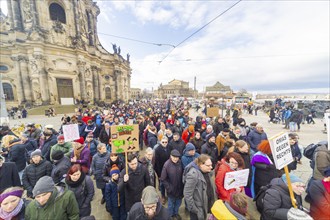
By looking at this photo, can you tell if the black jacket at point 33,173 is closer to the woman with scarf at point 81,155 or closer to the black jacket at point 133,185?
the woman with scarf at point 81,155

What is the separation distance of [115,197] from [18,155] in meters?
3.16

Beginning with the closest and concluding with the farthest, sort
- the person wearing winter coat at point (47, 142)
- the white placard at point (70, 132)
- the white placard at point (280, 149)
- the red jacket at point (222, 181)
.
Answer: the white placard at point (280, 149) → the red jacket at point (222, 181) → the person wearing winter coat at point (47, 142) → the white placard at point (70, 132)

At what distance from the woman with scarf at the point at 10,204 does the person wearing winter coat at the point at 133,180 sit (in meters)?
1.43

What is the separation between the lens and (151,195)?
202cm

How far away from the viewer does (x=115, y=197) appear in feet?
10.1

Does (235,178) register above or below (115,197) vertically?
above

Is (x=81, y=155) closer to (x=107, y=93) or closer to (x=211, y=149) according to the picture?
(x=211, y=149)

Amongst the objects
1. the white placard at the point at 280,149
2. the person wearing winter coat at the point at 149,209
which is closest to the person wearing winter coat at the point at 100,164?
the person wearing winter coat at the point at 149,209

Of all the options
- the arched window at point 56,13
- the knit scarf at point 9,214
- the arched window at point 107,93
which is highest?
the arched window at point 56,13

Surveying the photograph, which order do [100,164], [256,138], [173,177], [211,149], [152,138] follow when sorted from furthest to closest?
[152,138] → [256,138] → [211,149] → [100,164] → [173,177]

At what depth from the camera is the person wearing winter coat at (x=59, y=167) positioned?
3016mm

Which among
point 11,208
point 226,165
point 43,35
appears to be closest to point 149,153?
point 226,165

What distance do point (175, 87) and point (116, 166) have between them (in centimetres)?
9918

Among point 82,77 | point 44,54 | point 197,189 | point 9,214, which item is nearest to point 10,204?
point 9,214
